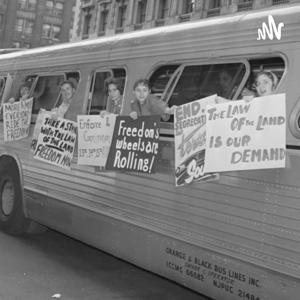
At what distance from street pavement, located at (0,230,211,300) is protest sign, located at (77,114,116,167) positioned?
124 centimetres

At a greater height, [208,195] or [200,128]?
[200,128]

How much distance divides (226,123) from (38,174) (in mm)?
3370

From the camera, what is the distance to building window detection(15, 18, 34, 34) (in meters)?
77.9

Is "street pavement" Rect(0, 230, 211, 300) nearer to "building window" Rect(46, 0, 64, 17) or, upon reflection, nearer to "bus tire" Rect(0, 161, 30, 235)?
"bus tire" Rect(0, 161, 30, 235)

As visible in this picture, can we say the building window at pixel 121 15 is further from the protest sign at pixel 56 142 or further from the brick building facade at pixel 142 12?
the protest sign at pixel 56 142

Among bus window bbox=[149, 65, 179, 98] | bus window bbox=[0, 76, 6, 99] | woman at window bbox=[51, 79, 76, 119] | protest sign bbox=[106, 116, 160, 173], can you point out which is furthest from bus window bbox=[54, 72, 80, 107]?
bus window bbox=[0, 76, 6, 99]

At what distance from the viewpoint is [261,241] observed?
412 cm

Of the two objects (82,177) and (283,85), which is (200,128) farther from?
(82,177)

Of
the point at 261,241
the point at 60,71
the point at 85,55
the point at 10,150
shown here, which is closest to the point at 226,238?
the point at 261,241

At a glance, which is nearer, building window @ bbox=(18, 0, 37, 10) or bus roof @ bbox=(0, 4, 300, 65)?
bus roof @ bbox=(0, 4, 300, 65)

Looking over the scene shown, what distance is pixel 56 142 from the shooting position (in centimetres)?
679

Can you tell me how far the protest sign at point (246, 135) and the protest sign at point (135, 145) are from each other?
757 millimetres

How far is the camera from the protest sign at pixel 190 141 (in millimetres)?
4660

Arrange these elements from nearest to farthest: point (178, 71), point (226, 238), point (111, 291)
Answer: point (226, 238) < point (178, 71) < point (111, 291)
